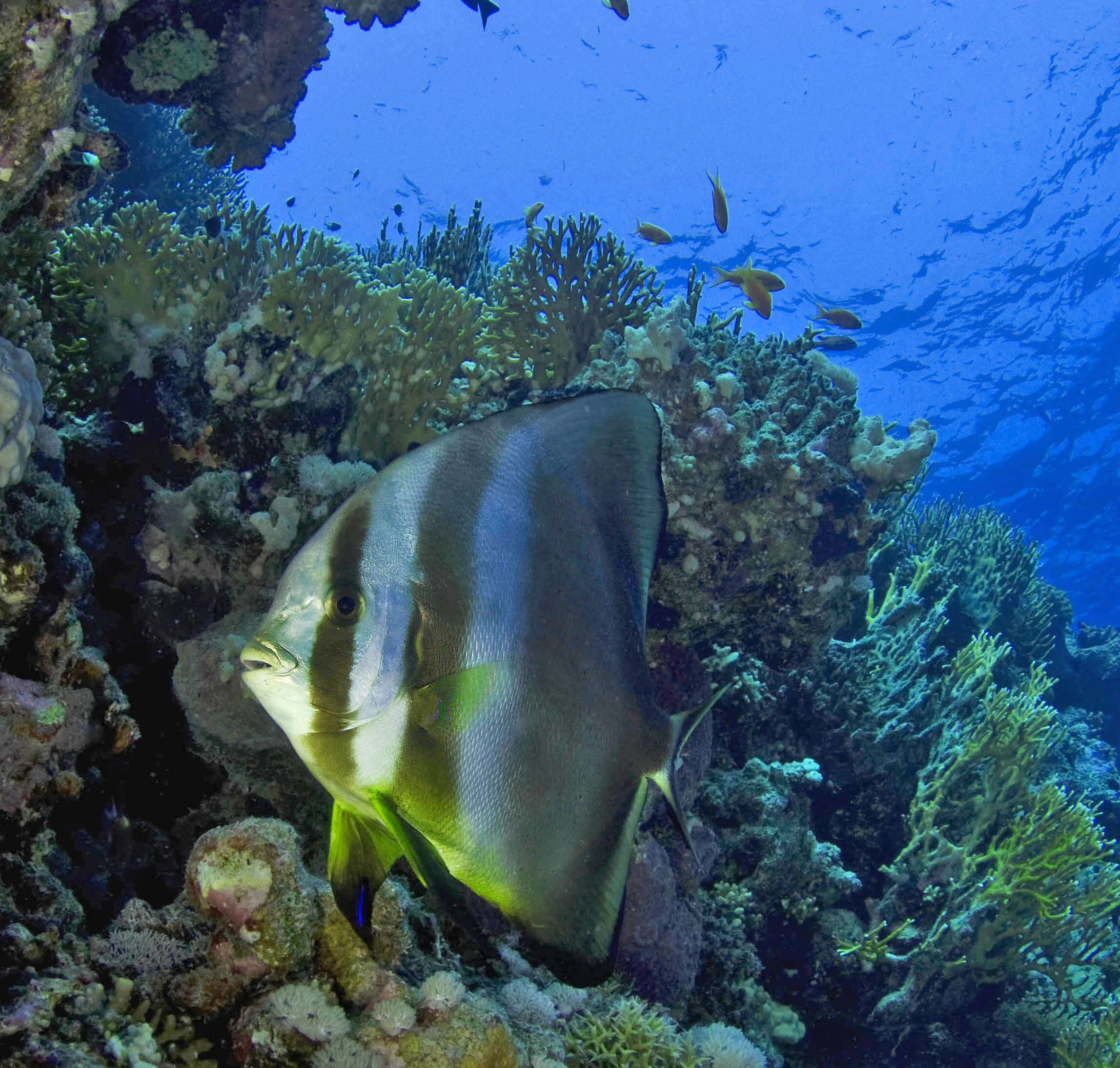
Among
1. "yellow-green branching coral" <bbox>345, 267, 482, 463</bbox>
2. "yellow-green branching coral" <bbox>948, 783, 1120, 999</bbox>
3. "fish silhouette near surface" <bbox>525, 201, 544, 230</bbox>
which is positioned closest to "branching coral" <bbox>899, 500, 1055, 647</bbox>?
"yellow-green branching coral" <bbox>948, 783, 1120, 999</bbox>

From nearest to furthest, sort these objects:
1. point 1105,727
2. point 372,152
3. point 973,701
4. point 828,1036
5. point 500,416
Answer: point 500,416
point 828,1036
point 973,701
point 1105,727
point 372,152

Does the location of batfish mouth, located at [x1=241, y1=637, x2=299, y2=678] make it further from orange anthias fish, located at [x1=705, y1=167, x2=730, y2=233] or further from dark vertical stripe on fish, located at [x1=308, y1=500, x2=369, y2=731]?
orange anthias fish, located at [x1=705, y1=167, x2=730, y2=233]

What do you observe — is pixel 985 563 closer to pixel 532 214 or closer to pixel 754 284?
pixel 754 284

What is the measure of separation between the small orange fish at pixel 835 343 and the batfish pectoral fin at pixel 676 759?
6.36 m

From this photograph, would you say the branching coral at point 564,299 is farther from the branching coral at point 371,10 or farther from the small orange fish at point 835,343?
the branching coral at point 371,10

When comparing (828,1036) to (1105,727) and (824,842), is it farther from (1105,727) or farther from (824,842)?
(1105,727)

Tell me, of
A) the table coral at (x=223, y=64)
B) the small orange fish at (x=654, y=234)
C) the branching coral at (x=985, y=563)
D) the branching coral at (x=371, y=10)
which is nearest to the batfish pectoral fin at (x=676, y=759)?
the table coral at (x=223, y=64)

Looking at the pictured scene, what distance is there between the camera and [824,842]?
17.1 feet

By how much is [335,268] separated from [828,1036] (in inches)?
248

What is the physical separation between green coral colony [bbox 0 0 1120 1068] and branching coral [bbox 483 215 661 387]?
0.03 meters

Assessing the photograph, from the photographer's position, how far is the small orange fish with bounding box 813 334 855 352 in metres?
7.23

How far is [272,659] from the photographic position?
3.28ft

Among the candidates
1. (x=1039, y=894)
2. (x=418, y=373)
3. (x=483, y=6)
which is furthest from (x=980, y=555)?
(x=483, y=6)

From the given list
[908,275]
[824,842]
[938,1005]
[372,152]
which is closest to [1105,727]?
[938,1005]
